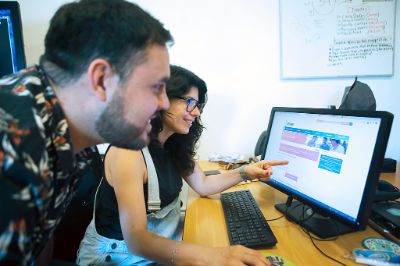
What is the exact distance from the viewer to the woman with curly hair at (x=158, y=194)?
736mm

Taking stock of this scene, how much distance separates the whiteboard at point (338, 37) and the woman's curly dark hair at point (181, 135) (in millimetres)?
833

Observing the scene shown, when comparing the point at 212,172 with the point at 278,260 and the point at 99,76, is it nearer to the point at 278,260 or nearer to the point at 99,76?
the point at 278,260

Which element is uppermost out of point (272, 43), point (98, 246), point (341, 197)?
point (272, 43)

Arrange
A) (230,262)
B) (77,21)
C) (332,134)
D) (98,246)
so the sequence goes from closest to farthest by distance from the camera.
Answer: (77,21) < (230,262) < (332,134) < (98,246)

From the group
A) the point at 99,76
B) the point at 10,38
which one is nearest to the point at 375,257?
the point at 99,76

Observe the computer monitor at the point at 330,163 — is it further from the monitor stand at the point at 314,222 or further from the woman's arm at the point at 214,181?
the woman's arm at the point at 214,181

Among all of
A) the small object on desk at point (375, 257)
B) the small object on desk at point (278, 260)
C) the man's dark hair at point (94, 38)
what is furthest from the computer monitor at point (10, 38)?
the small object on desk at point (375, 257)

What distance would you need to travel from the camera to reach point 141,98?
57 cm

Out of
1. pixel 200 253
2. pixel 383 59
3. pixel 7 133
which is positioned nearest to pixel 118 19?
pixel 7 133

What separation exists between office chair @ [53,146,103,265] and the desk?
45cm

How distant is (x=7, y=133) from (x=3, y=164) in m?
0.05

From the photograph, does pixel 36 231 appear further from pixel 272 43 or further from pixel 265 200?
pixel 272 43

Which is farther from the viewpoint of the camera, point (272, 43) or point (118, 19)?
point (272, 43)

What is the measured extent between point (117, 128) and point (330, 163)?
24.7 inches
